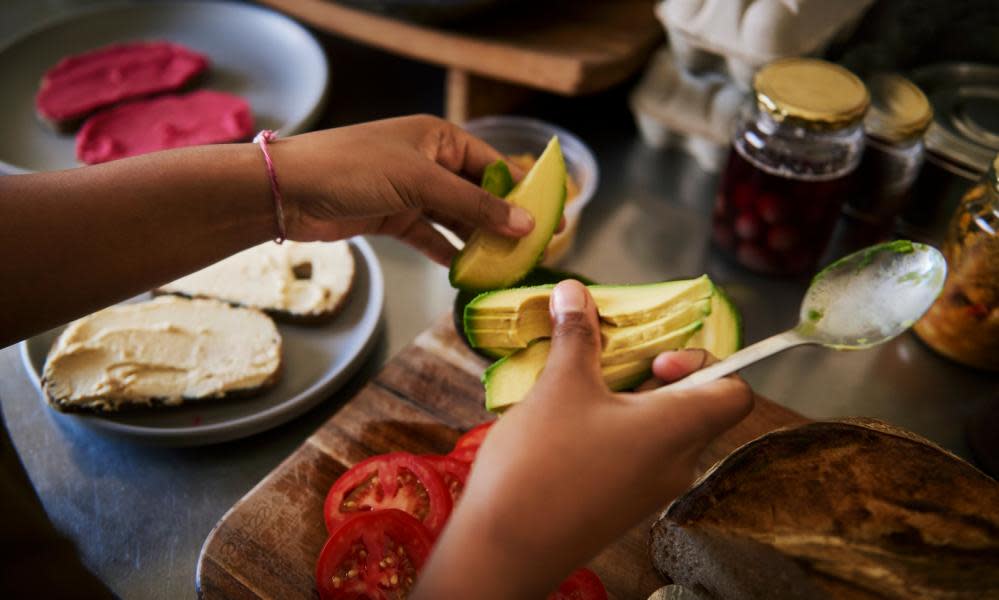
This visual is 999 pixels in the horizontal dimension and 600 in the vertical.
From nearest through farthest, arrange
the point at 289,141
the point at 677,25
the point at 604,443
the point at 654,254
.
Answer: the point at 604,443, the point at 289,141, the point at 677,25, the point at 654,254

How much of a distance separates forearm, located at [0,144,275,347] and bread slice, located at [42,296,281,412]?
22 centimetres

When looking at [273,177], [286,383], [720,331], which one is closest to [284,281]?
[286,383]

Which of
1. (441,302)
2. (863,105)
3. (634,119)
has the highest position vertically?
(863,105)

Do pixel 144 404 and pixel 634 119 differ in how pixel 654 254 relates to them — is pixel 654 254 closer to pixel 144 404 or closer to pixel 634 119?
pixel 634 119

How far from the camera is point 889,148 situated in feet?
3.73

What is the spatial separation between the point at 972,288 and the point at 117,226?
106 cm

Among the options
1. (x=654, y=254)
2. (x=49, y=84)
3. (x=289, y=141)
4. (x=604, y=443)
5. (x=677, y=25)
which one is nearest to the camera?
(x=604, y=443)

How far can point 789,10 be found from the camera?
3.76 feet

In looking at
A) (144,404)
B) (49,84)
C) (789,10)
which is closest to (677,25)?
(789,10)

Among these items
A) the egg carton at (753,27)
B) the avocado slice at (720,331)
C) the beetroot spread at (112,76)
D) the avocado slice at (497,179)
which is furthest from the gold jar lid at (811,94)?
the beetroot spread at (112,76)

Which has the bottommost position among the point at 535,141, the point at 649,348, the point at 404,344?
the point at 404,344

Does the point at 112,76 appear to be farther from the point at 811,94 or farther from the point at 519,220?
the point at 811,94

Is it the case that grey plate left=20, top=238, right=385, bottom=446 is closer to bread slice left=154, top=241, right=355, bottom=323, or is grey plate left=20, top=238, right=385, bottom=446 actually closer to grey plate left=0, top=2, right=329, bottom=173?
bread slice left=154, top=241, right=355, bottom=323

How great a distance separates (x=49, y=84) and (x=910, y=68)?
167 cm
